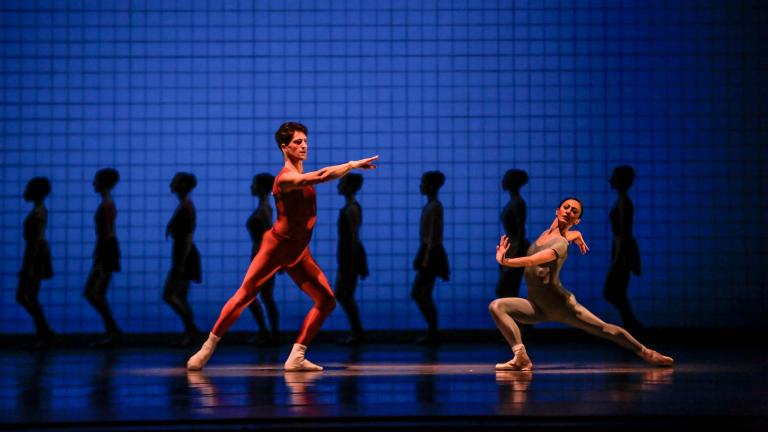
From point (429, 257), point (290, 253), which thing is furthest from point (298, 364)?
point (429, 257)

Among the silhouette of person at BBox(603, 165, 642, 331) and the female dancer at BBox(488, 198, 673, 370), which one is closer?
the female dancer at BBox(488, 198, 673, 370)

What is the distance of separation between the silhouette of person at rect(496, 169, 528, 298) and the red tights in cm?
374

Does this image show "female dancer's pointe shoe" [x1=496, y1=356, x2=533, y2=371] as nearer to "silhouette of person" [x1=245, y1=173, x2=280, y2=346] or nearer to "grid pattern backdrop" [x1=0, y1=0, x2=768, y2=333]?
"silhouette of person" [x1=245, y1=173, x2=280, y2=346]

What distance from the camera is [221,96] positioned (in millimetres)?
14477

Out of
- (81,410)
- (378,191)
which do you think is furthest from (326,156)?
(81,410)

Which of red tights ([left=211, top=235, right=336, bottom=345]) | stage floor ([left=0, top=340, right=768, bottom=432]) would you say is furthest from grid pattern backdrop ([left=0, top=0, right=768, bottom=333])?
red tights ([left=211, top=235, right=336, bottom=345])

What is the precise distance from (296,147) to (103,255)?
4210 mm

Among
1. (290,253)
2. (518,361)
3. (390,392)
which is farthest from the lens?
(290,253)

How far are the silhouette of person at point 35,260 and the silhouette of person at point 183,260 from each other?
1344 mm

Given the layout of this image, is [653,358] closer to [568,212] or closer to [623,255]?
[568,212]

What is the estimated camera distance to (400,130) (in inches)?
569

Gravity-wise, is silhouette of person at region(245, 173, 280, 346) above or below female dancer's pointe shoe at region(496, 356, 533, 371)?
above

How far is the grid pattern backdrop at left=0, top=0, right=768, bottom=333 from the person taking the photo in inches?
563

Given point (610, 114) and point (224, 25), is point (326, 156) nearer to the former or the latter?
point (224, 25)
